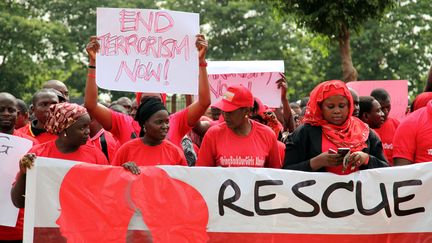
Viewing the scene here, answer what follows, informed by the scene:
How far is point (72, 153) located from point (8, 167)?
1.74 ft

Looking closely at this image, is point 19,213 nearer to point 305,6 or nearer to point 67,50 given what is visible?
point 305,6

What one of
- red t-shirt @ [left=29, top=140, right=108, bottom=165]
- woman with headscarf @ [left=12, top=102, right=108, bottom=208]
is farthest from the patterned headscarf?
red t-shirt @ [left=29, top=140, right=108, bottom=165]

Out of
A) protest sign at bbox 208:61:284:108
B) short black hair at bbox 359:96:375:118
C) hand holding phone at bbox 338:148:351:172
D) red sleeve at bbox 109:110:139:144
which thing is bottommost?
hand holding phone at bbox 338:148:351:172

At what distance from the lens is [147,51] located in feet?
22.2

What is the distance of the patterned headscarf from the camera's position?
5844 millimetres

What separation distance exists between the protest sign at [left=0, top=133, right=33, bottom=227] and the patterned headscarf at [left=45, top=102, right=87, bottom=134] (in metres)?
0.33

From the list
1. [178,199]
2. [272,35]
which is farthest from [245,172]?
[272,35]

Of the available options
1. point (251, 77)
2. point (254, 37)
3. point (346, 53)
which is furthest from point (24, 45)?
point (251, 77)

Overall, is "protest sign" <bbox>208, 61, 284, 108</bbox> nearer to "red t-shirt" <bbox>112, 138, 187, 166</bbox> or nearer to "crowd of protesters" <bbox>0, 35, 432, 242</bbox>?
"crowd of protesters" <bbox>0, 35, 432, 242</bbox>

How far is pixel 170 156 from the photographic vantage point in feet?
20.0

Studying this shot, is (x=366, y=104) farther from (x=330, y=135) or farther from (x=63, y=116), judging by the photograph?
(x=63, y=116)

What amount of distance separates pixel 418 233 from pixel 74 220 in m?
2.39

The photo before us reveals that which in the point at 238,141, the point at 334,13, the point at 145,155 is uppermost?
the point at 334,13

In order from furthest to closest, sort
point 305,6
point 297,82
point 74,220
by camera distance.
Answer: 1. point 297,82
2. point 305,6
3. point 74,220
